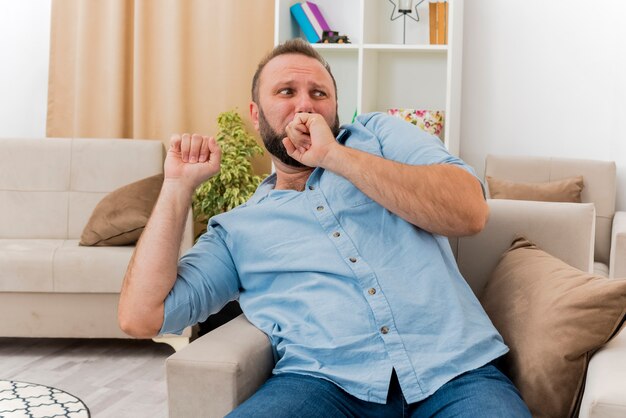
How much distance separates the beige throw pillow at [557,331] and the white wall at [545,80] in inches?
105

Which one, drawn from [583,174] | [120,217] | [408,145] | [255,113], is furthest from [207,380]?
[583,174]

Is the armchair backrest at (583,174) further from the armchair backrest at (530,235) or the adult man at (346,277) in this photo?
the adult man at (346,277)

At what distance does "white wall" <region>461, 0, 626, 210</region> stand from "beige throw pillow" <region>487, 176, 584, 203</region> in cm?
52

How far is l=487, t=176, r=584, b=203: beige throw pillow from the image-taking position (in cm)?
364

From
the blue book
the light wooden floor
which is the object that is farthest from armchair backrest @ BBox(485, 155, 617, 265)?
the light wooden floor

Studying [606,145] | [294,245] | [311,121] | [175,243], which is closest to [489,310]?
[294,245]

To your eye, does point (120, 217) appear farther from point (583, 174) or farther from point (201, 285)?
point (583, 174)

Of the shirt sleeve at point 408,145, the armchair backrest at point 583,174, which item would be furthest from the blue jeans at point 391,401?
the armchair backrest at point 583,174

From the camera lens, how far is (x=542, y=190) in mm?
3660

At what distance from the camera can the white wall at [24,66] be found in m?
4.64

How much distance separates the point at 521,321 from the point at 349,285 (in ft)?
1.14

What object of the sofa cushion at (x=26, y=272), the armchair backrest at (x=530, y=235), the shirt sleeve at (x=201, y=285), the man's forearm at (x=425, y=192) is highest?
the man's forearm at (x=425, y=192)

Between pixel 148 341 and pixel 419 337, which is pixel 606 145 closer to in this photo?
pixel 148 341

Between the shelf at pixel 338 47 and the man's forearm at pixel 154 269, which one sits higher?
the shelf at pixel 338 47
